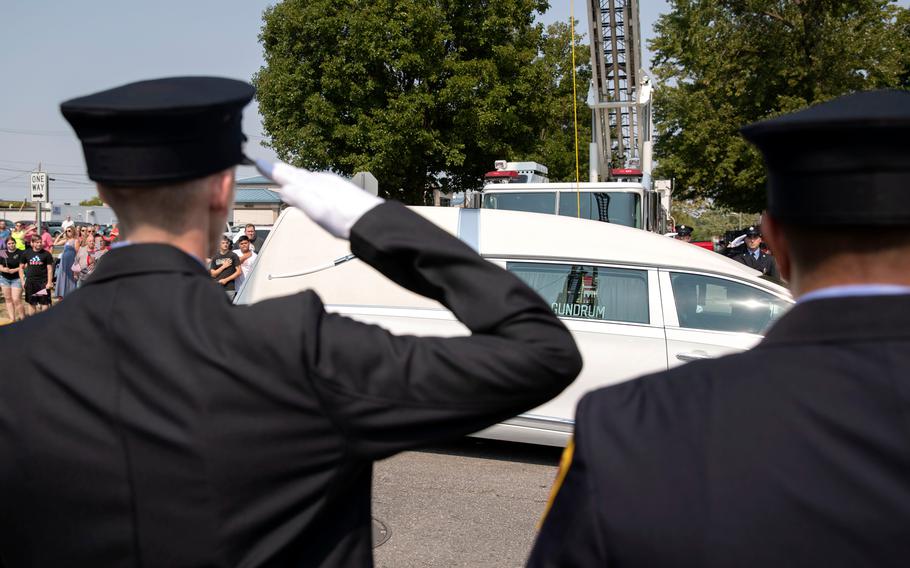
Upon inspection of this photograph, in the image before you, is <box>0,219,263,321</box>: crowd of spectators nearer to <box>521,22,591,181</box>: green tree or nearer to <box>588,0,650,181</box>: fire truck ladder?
<box>588,0,650,181</box>: fire truck ladder

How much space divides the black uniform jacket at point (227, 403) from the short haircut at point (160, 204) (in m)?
0.12

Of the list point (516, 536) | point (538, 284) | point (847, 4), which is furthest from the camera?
point (847, 4)

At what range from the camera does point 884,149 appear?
1.24m

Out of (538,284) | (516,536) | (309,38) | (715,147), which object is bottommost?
(516,536)

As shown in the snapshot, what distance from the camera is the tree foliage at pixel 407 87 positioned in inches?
963

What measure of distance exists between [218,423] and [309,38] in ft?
85.5

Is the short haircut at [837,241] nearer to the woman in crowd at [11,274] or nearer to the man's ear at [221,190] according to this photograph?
the man's ear at [221,190]

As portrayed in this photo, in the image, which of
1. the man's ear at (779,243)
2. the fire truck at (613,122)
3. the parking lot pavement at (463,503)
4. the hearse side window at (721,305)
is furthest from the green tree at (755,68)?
the man's ear at (779,243)

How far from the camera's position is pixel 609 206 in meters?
12.1

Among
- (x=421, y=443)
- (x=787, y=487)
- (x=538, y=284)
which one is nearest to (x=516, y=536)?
(x=538, y=284)

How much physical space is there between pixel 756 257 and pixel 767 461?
12.4 m

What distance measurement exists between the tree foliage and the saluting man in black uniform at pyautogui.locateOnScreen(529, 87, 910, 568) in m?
23.4

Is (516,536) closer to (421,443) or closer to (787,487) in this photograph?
(421,443)

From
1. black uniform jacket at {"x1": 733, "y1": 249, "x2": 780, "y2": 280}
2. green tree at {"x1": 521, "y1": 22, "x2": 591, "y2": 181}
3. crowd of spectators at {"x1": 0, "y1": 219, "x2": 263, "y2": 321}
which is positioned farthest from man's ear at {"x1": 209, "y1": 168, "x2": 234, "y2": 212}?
green tree at {"x1": 521, "y1": 22, "x2": 591, "y2": 181}
